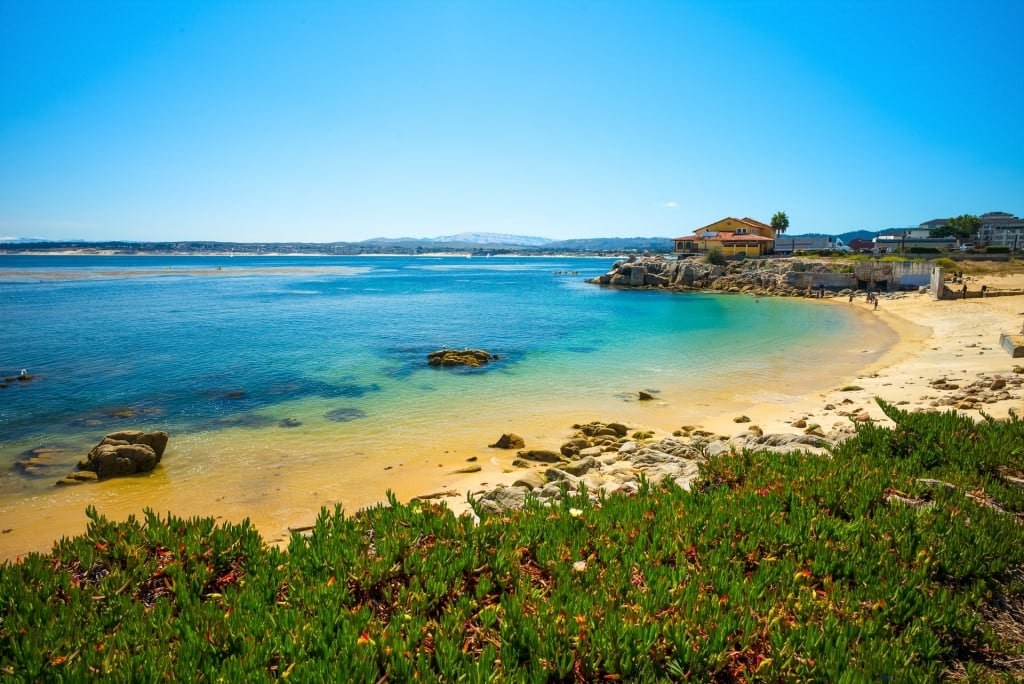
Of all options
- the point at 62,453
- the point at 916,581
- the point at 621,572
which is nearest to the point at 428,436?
the point at 62,453

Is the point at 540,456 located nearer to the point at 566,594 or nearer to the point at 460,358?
the point at 566,594

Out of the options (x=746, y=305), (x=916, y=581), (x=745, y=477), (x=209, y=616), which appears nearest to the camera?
(x=209, y=616)

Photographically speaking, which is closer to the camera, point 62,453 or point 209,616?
point 209,616

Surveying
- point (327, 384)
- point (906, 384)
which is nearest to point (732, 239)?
point (906, 384)

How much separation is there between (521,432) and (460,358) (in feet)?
36.3

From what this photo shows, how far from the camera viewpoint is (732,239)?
306 ft

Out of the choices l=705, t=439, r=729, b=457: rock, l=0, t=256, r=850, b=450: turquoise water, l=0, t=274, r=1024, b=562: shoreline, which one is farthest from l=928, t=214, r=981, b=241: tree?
l=705, t=439, r=729, b=457: rock

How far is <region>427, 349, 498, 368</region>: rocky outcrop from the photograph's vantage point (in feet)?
88.2

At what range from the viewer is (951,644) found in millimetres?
4566

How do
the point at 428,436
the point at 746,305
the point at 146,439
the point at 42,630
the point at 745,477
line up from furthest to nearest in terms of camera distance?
the point at 746,305 → the point at 428,436 → the point at 146,439 → the point at 745,477 → the point at 42,630

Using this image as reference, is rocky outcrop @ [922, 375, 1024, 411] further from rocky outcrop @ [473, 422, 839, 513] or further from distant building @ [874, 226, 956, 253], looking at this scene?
distant building @ [874, 226, 956, 253]

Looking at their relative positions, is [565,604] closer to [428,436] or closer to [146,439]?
[428,436]

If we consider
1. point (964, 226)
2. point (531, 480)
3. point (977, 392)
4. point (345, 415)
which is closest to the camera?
point (531, 480)

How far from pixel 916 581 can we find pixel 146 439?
660 inches
